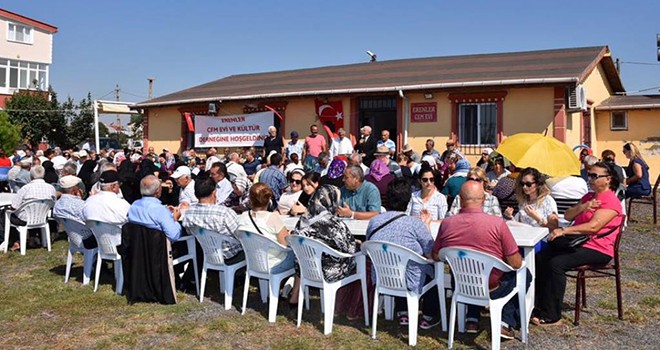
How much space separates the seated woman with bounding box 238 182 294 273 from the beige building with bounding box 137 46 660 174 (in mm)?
8369

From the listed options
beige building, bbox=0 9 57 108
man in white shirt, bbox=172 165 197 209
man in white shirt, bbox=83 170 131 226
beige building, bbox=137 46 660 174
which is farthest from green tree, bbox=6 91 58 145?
man in white shirt, bbox=83 170 131 226

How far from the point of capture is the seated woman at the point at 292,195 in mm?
6801

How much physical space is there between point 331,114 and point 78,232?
9118 millimetres

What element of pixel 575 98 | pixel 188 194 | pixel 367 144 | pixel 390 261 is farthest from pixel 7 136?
pixel 390 261

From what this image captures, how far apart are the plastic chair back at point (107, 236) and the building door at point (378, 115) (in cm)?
920

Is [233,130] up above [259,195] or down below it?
above

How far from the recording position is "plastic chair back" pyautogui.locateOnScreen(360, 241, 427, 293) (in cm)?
429

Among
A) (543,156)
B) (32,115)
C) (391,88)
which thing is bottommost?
(543,156)

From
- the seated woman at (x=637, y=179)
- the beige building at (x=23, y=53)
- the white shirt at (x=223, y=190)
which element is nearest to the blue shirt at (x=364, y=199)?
the white shirt at (x=223, y=190)

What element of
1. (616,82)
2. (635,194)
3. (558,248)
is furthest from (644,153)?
(558,248)

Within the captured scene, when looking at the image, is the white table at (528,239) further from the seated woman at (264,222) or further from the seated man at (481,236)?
the seated woman at (264,222)

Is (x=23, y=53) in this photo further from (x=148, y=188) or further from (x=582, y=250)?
(x=582, y=250)

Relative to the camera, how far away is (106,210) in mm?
6000

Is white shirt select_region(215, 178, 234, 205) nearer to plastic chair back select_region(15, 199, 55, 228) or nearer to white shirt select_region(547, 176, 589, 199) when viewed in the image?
plastic chair back select_region(15, 199, 55, 228)
